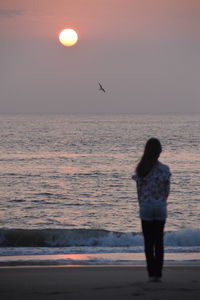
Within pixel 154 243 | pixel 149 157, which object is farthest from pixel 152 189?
pixel 154 243

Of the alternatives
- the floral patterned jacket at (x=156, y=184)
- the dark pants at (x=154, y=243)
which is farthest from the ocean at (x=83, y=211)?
→ the floral patterned jacket at (x=156, y=184)

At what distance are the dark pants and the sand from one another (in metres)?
0.19

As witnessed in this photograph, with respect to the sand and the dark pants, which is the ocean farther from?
the dark pants

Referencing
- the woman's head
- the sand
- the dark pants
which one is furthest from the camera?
the dark pants

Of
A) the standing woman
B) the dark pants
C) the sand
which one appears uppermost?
the standing woman

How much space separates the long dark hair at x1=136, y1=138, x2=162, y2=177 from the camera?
7500 millimetres

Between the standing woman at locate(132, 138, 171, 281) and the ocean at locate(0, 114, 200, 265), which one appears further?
the ocean at locate(0, 114, 200, 265)

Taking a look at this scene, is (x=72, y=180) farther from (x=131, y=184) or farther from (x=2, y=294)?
(x=2, y=294)

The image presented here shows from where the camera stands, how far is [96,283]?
769 cm

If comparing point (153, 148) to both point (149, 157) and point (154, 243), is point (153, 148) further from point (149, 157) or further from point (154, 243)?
point (154, 243)

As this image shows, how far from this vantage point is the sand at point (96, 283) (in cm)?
693

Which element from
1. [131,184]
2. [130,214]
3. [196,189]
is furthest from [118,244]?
[131,184]

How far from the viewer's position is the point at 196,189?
32.2 m

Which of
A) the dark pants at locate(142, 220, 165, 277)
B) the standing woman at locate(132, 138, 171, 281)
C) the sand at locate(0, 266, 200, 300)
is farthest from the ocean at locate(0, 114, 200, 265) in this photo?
the standing woman at locate(132, 138, 171, 281)
